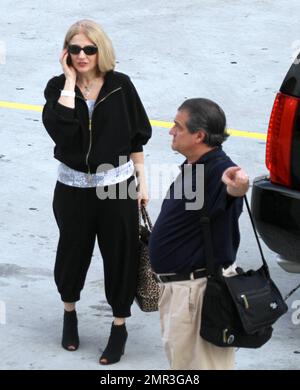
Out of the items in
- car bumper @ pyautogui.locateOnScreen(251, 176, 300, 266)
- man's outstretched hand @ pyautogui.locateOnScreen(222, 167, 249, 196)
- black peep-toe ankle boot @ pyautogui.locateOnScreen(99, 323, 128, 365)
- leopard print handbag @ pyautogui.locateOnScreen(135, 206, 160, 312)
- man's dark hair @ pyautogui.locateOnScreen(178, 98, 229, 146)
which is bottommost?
black peep-toe ankle boot @ pyautogui.locateOnScreen(99, 323, 128, 365)

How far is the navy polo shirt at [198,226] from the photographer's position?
190 inches

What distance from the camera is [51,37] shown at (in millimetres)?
10953

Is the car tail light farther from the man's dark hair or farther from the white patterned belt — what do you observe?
the man's dark hair

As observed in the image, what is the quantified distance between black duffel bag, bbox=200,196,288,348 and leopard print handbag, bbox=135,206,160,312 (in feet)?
3.46

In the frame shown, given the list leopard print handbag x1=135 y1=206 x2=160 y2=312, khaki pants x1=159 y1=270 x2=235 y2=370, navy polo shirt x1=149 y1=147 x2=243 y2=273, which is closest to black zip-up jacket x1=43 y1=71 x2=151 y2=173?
leopard print handbag x1=135 y1=206 x2=160 y2=312

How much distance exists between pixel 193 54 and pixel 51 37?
1413 millimetres

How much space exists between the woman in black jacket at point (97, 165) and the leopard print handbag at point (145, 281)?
0.13ft

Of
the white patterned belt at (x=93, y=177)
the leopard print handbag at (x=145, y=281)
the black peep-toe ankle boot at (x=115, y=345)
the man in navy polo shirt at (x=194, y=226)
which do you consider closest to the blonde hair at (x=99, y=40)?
the white patterned belt at (x=93, y=177)

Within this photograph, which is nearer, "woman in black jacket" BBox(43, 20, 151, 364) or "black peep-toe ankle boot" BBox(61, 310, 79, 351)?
"woman in black jacket" BBox(43, 20, 151, 364)

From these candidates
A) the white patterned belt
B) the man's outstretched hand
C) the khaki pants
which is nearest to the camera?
the man's outstretched hand

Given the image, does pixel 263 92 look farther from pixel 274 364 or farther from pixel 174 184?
pixel 174 184

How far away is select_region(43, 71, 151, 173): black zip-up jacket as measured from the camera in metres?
5.65

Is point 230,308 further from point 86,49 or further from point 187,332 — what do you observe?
point 86,49

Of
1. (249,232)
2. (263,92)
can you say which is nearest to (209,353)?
(249,232)
